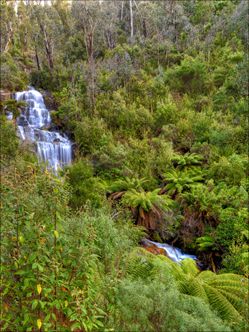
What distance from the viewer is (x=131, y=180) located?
11992 mm

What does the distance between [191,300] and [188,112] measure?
41.5ft

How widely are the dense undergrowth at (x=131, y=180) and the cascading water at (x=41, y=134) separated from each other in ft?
1.86

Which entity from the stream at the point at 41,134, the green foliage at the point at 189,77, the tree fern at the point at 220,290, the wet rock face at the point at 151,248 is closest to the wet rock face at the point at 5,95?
the stream at the point at 41,134

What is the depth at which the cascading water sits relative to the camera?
14.2 meters

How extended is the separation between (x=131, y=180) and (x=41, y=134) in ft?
19.1

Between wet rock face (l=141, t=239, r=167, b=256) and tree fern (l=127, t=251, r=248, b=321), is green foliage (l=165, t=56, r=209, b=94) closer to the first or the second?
wet rock face (l=141, t=239, r=167, b=256)

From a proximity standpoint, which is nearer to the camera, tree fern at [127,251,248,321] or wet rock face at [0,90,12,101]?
tree fern at [127,251,248,321]

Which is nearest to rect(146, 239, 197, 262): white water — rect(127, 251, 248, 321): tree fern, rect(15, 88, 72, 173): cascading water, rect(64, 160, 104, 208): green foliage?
rect(64, 160, 104, 208): green foliage

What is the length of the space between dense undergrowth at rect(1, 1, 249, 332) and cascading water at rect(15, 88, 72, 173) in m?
0.57

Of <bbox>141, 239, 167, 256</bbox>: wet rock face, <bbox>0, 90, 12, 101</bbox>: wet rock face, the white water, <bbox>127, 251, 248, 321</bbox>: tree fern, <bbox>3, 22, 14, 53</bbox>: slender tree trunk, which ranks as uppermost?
<bbox>3, 22, 14, 53</bbox>: slender tree trunk

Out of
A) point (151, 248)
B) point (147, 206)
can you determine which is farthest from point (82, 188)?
point (151, 248)

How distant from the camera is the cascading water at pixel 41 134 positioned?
46.6ft

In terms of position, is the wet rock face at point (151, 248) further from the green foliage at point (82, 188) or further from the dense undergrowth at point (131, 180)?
the green foliage at point (82, 188)

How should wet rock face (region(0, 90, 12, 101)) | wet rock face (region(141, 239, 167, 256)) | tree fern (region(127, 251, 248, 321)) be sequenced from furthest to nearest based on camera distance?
1. wet rock face (region(0, 90, 12, 101))
2. wet rock face (region(141, 239, 167, 256))
3. tree fern (region(127, 251, 248, 321))
